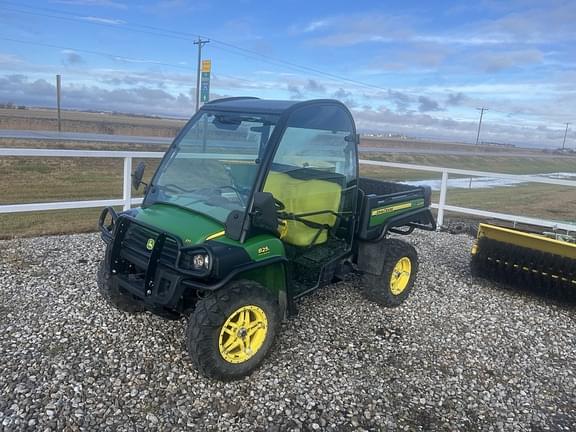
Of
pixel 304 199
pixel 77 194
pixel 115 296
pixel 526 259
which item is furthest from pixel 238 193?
pixel 77 194

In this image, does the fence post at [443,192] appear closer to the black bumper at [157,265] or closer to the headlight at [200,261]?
the black bumper at [157,265]

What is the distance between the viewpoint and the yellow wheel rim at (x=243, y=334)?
11.4ft

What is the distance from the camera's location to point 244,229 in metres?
3.53

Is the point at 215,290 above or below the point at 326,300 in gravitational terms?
above

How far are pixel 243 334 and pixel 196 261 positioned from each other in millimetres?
662

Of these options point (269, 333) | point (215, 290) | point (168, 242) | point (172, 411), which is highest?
point (168, 242)

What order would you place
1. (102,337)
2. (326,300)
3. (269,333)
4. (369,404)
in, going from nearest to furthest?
(369,404)
(269,333)
(102,337)
(326,300)

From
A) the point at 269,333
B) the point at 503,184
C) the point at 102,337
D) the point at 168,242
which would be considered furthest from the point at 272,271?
the point at 503,184

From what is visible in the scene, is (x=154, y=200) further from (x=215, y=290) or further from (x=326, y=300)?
(x=326, y=300)

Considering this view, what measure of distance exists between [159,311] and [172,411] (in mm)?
718

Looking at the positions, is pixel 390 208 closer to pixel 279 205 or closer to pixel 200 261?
pixel 279 205

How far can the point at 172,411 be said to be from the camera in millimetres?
3188

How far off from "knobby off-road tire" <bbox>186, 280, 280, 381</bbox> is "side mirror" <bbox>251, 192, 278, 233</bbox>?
1.43 ft

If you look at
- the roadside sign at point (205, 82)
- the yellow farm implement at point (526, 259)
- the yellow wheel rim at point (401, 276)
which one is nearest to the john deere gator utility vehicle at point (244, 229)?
the yellow wheel rim at point (401, 276)
